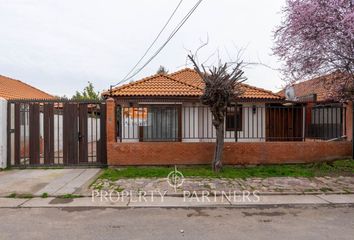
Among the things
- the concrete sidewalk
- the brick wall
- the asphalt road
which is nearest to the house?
the brick wall

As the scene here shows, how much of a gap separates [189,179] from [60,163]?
4936 mm

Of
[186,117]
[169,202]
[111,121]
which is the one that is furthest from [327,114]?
[169,202]

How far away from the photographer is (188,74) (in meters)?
20.1

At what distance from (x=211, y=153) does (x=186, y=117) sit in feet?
7.60

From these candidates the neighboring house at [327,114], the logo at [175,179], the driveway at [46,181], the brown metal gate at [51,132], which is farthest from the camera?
the brown metal gate at [51,132]

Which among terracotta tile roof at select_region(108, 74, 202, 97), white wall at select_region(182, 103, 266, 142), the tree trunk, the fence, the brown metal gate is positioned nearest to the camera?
the tree trunk

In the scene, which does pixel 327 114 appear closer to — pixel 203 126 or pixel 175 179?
pixel 203 126

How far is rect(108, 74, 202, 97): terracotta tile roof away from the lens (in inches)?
627

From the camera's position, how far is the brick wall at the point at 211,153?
11.8 meters

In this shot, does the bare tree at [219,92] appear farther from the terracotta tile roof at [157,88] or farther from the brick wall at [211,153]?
A: the terracotta tile roof at [157,88]

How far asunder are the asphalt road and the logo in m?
2.20

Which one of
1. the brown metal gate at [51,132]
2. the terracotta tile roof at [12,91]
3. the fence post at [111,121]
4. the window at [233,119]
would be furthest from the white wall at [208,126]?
the terracotta tile roof at [12,91]

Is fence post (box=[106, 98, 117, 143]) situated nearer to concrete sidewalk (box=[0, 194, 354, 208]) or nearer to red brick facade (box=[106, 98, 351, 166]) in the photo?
red brick facade (box=[106, 98, 351, 166])

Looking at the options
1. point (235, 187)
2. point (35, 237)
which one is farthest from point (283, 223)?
point (35, 237)
